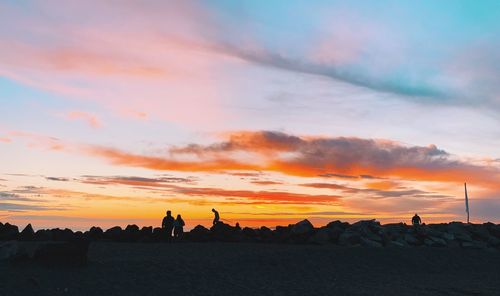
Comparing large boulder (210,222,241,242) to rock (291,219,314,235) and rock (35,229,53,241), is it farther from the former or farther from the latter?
rock (35,229,53,241)

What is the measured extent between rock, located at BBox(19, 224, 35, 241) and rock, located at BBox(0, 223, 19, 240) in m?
0.44

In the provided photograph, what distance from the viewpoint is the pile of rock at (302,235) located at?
108 ft

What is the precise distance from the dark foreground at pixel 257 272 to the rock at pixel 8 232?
5666mm

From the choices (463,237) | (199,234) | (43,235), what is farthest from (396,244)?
(43,235)

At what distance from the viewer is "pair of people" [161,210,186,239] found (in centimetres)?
3334

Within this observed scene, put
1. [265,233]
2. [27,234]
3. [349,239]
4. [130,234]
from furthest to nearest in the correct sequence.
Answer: [265,233] → [349,239] → [130,234] → [27,234]

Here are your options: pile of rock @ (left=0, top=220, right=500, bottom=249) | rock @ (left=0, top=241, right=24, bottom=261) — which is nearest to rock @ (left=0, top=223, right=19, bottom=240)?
pile of rock @ (left=0, top=220, right=500, bottom=249)

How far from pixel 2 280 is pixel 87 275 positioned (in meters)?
2.91

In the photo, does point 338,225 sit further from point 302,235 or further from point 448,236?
point 448,236

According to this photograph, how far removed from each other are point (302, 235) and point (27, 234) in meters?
15.0

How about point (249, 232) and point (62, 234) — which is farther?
point (249, 232)

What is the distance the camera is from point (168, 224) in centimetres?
3344

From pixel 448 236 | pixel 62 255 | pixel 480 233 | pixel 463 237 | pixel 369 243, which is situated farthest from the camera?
pixel 480 233

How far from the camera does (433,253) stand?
32.9 m
